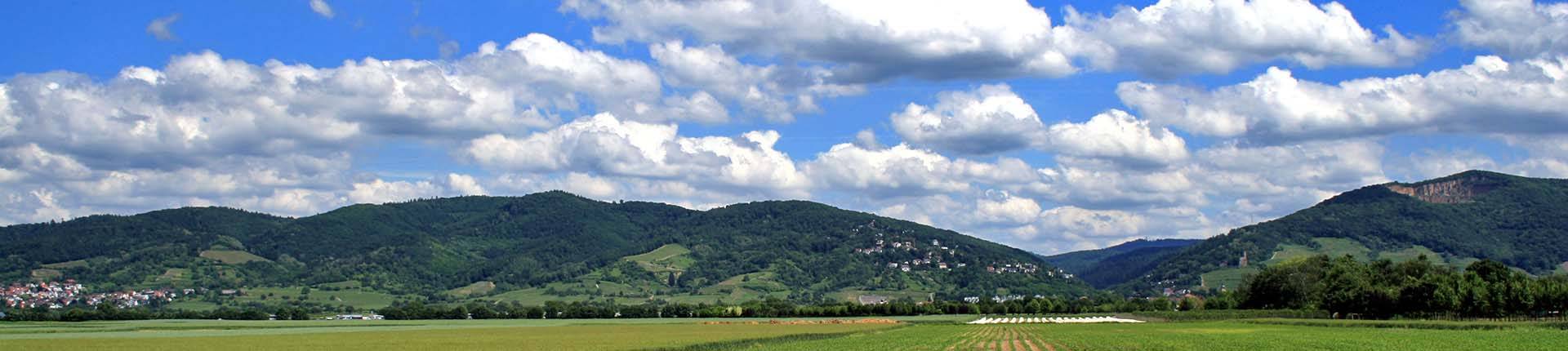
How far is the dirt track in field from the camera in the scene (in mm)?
69394

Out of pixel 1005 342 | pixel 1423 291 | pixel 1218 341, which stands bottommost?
pixel 1005 342

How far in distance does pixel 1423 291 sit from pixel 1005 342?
67.9 meters

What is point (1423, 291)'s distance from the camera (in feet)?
403

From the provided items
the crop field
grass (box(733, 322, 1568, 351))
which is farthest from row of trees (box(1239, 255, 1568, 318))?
grass (box(733, 322, 1568, 351))

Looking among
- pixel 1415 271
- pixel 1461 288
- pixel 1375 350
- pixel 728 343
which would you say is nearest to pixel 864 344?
pixel 728 343

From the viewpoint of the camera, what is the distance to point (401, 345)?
261 ft

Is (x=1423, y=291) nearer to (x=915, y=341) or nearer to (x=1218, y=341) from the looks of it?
(x=1218, y=341)

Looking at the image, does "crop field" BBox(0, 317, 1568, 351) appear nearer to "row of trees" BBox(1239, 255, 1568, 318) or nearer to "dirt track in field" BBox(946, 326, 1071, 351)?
"dirt track in field" BBox(946, 326, 1071, 351)

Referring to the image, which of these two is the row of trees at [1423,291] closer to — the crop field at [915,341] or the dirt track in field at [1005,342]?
the crop field at [915,341]

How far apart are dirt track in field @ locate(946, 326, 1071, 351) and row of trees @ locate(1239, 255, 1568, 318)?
52.2 m

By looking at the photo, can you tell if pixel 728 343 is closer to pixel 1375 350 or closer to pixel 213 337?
pixel 1375 350

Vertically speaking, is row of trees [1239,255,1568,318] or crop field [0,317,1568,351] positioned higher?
row of trees [1239,255,1568,318]

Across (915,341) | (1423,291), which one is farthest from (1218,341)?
(1423,291)

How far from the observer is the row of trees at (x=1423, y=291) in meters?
119
